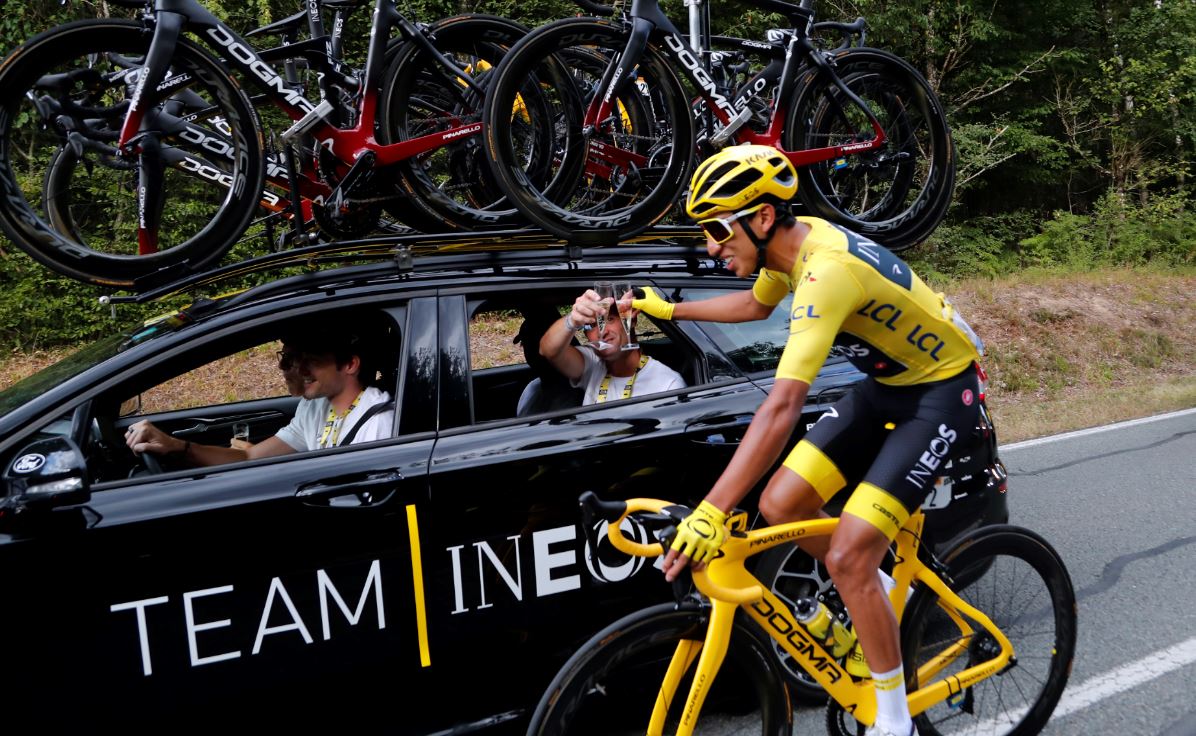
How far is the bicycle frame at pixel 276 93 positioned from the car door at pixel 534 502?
3.18 ft

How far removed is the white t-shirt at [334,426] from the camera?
3.32 meters

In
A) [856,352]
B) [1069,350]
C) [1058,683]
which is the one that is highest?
[856,352]

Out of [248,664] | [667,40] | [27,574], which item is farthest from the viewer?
[667,40]

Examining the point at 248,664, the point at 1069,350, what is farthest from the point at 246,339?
the point at 1069,350

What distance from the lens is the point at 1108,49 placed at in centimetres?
2377

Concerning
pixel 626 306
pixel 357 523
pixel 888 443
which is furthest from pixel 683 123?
pixel 357 523

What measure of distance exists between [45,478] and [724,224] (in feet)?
6.53

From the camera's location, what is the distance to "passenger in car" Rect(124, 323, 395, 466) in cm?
358

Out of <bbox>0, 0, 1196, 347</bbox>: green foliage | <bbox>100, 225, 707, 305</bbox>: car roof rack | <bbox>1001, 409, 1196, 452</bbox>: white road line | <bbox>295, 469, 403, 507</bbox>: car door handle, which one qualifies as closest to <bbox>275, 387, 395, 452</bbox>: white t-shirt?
<bbox>295, 469, 403, 507</bbox>: car door handle

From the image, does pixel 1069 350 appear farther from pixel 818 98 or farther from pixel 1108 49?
pixel 1108 49

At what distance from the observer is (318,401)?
389cm

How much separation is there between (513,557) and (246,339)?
1.15m

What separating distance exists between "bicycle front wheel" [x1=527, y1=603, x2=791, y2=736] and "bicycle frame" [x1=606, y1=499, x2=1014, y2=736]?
3 cm

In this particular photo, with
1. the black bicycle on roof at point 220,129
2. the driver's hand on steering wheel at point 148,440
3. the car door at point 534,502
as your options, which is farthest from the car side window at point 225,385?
→ the car door at point 534,502
